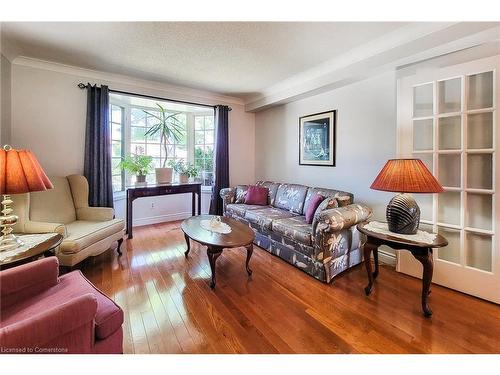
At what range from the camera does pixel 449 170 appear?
7.14 ft

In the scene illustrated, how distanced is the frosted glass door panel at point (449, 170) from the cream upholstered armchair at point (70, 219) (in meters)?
3.50

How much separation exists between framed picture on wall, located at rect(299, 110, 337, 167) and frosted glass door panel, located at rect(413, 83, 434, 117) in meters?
1.05

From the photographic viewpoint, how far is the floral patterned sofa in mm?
2266

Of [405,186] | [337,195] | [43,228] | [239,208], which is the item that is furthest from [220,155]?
[405,186]

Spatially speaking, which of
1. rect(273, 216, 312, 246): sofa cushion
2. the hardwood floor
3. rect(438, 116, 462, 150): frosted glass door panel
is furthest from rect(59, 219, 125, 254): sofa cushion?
rect(438, 116, 462, 150): frosted glass door panel

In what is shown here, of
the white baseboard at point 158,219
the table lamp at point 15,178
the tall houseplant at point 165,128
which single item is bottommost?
the white baseboard at point 158,219

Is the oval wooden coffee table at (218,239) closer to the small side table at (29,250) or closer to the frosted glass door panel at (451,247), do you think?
the small side table at (29,250)

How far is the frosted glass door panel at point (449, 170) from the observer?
6.98 feet

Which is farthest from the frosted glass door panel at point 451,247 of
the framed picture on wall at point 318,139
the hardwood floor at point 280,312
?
the framed picture on wall at point 318,139

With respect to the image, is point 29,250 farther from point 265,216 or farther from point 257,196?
point 257,196

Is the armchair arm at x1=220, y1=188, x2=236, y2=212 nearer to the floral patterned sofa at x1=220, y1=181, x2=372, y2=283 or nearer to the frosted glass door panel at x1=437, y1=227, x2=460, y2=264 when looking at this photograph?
the floral patterned sofa at x1=220, y1=181, x2=372, y2=283
